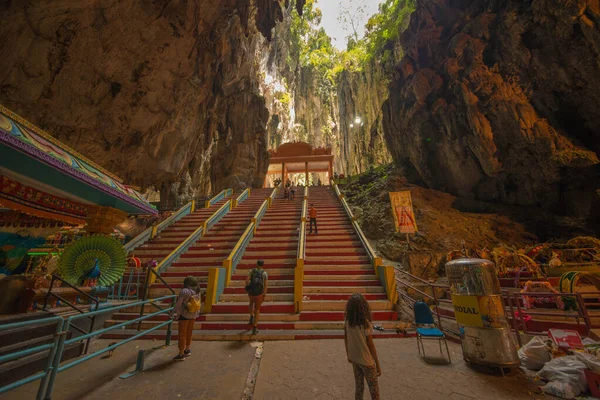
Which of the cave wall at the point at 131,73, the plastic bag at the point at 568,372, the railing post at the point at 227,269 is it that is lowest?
the plastic bag at the point at 568,372

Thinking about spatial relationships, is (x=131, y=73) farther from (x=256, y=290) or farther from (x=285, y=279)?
(x=256, y=290)

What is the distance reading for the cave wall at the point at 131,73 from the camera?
309 inches

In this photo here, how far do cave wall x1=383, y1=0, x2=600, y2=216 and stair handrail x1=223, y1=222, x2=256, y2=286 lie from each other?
13.5 meters

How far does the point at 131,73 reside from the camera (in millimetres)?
11203

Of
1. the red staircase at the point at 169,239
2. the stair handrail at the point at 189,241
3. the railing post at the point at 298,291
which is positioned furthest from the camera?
the red staircase at the point at 169,239

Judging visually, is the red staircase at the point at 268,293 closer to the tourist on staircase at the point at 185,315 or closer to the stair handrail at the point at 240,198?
the tourist on staircase at the point at 185,315

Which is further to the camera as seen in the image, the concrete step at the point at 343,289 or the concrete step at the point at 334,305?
the concrete step at the point at 343,289

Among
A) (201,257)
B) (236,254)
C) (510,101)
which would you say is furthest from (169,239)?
(510,101)

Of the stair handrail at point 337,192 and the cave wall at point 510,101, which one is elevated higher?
the cave wall at point 510,101

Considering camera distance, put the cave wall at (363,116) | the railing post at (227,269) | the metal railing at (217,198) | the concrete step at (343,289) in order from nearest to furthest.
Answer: the concrete step at (343,289), the railing post at (227,269), the metal railing at (217,198), the cave wall at (363,116)

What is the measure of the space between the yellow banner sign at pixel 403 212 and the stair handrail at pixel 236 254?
22.8 feet

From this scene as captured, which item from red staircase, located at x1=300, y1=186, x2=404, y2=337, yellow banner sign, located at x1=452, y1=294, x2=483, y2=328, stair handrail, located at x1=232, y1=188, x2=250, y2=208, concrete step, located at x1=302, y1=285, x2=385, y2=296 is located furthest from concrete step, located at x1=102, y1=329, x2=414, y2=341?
stair handrail, located at x1=232, y1=188, x2=250, y2=208

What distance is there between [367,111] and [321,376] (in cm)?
2999

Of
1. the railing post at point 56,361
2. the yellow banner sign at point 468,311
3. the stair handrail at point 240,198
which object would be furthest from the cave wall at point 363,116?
the railing post at point 56,361
